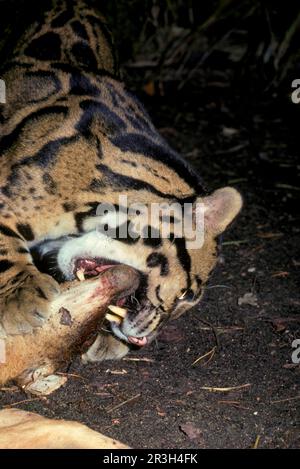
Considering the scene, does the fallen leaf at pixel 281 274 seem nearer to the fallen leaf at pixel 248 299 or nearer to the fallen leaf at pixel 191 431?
the fallen leaf at pixel 248 299

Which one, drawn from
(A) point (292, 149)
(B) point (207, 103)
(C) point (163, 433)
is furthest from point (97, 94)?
(B) point (207, 103)

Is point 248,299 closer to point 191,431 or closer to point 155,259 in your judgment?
point 155,259

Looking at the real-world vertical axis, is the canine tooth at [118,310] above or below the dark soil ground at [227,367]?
above

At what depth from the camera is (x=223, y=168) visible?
716cm

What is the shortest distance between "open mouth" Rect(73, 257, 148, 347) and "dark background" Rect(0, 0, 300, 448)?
0.14m

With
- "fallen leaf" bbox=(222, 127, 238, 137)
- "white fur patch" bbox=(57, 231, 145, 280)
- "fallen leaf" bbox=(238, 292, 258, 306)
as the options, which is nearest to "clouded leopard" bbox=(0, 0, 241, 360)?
"white fur patch" bbox=(57, 231, 145, 280)

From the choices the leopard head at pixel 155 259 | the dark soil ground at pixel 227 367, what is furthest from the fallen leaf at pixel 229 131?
the leopard head at pixel 155 259

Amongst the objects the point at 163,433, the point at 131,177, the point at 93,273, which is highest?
the point at 131,177

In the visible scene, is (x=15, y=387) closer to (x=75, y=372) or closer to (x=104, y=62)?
(x=75, y=372)

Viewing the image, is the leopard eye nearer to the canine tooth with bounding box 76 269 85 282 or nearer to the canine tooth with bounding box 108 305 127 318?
the canine tooth with bounding box 108 305 127 318

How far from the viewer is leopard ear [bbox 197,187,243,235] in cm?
424

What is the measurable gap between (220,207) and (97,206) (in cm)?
68

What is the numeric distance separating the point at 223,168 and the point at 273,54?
6.65ft

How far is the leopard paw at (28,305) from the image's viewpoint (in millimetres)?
3824
